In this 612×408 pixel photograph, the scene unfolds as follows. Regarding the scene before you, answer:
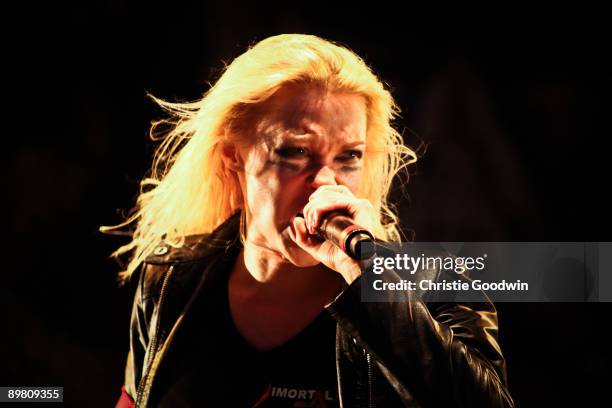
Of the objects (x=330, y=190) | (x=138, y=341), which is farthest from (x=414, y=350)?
(x=138, y=341)

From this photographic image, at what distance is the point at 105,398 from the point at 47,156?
763 mm

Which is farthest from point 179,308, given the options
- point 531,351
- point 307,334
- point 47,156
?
point 531,351

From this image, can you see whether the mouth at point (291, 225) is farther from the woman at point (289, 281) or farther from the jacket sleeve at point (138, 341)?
the jacket sleeve at point (138, 341)

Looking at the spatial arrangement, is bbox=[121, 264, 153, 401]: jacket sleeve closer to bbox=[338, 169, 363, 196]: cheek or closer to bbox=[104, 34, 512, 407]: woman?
bbox=[104, 34, 512, 407]: woman

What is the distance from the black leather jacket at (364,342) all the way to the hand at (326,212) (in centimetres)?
5

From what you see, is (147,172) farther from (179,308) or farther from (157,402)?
(157,402)

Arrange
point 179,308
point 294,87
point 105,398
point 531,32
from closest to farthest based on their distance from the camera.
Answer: point 294,87, point 179,308, point 531,32, point 105,398

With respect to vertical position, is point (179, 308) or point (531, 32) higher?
point (531, 32)

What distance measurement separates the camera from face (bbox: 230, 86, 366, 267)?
1266 mm

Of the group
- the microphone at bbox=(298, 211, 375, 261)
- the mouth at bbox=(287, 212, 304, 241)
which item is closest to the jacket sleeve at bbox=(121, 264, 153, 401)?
the mouth at bbox=(287, 212, 304, 241)

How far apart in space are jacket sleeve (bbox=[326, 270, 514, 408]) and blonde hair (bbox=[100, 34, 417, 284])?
1.16 ft

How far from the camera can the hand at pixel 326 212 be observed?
1.05 m

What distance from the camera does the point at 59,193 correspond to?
6.45 feet

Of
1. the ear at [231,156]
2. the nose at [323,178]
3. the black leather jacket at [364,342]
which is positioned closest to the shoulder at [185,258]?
the black leather jacket at [364,342]
